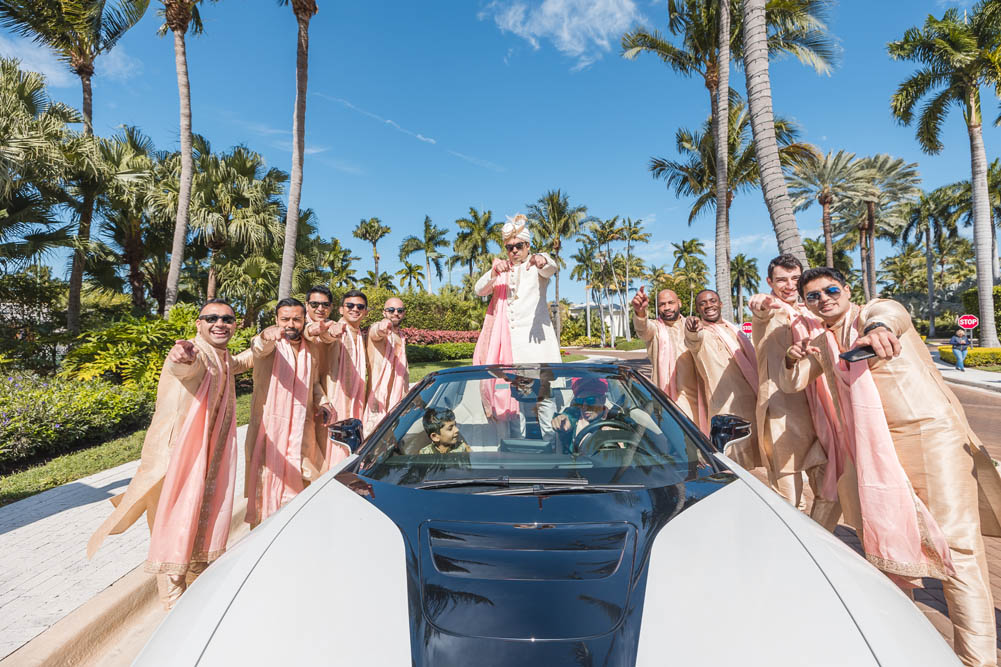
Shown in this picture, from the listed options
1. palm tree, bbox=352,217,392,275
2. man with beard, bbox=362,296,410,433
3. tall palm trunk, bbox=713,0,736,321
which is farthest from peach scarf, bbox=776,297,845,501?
palm tree, bbox=352,217,392,275

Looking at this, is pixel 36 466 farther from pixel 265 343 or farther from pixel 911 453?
pixel 911 453

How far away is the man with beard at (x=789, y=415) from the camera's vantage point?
9.52 feet

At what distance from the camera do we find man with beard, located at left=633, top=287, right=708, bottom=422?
4113 millimetres

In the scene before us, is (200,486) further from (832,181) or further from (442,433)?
(832,181)

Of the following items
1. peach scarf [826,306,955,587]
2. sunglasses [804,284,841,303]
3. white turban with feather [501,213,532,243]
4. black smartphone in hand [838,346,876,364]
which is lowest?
peach scarf [826,306,955,587]

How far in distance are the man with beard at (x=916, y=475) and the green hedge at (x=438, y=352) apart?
61.7 ft

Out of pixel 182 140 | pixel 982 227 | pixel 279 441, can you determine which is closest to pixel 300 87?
pixel 182 140

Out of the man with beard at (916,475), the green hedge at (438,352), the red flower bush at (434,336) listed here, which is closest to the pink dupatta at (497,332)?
the man with beard at (916,475)

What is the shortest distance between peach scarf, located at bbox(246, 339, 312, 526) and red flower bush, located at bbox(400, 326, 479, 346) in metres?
22.2

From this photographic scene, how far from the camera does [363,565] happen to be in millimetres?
1340

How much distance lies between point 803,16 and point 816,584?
15.7 metres

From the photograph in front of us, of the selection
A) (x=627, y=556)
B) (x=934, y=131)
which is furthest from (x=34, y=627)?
(x=934, y=131)

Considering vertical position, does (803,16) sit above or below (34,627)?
above

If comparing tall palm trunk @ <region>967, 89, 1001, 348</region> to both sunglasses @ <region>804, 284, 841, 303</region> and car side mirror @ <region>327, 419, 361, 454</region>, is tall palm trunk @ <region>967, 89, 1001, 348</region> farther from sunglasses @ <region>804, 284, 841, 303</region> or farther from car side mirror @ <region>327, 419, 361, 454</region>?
car side mirror @ <region>327, 419, 361, 454</region>
